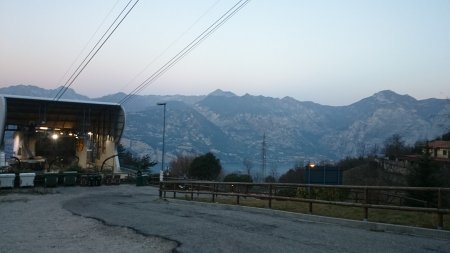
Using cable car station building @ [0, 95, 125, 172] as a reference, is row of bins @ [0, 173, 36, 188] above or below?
below

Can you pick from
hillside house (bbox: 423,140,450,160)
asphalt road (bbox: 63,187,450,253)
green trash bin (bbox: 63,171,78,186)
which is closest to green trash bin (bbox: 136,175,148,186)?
green trash bin (bbox: 63,171,78,186)

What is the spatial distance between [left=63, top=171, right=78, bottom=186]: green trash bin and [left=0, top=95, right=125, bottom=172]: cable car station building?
24.7 feet

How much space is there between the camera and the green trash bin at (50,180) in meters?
39.3

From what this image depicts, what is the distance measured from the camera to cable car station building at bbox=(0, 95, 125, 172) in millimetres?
50188

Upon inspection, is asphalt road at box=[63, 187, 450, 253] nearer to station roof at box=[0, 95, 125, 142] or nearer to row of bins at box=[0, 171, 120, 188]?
row of bins at box=[0, 171, 120, 188]

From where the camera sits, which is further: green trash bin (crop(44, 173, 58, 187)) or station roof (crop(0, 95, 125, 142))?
station roof (crop(0, 95, 125, 142))

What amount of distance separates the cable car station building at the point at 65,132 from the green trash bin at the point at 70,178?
7.54m

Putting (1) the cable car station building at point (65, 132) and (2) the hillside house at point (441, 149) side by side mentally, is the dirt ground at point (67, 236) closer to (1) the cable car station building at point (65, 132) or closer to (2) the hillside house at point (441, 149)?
(1) the cable car station building at point (65, 132)

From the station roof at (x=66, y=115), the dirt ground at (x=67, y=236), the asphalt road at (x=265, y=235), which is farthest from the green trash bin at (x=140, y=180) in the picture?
the asphalt road at (x=265, y=235)

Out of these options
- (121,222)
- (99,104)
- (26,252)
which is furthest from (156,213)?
(99,104)

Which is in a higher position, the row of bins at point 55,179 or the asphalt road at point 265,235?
the asphalt road at point 265,235

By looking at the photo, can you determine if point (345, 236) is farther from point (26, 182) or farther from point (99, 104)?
point (99, 104)

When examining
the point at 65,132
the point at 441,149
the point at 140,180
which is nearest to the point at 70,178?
the point at 140,180

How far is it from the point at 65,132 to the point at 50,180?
1641 centimetres
